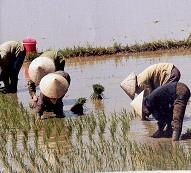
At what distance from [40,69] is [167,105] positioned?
2425 mm

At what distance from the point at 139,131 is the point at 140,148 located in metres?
1.33

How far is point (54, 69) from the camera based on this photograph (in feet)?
29.6

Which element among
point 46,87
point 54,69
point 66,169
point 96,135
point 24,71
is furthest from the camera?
point 24,71

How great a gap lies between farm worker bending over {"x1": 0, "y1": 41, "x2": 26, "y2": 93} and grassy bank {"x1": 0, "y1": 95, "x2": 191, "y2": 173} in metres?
2.52

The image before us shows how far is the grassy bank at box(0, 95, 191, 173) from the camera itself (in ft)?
18.6

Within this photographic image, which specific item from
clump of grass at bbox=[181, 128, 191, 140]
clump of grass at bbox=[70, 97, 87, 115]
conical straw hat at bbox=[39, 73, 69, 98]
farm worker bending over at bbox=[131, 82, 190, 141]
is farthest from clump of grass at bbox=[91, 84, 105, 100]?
clump of grass at bbox=[181, 128, 191, 140]

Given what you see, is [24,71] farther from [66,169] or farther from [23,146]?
[66,169]

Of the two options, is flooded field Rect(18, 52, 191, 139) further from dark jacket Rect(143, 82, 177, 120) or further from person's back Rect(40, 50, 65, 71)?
person's back Rect(40, 50, 65, 71)

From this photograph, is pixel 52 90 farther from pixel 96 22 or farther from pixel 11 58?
pixel 96 22

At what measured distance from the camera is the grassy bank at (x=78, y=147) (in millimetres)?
5680

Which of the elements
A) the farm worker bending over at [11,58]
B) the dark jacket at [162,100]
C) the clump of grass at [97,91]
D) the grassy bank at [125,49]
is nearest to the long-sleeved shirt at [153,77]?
the dark jacket at [162,100]

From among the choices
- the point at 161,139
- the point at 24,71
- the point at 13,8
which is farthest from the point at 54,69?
the point at 13,8

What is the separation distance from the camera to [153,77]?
7863 millimetres

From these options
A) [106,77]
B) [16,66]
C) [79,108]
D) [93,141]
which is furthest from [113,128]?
[106,77]
